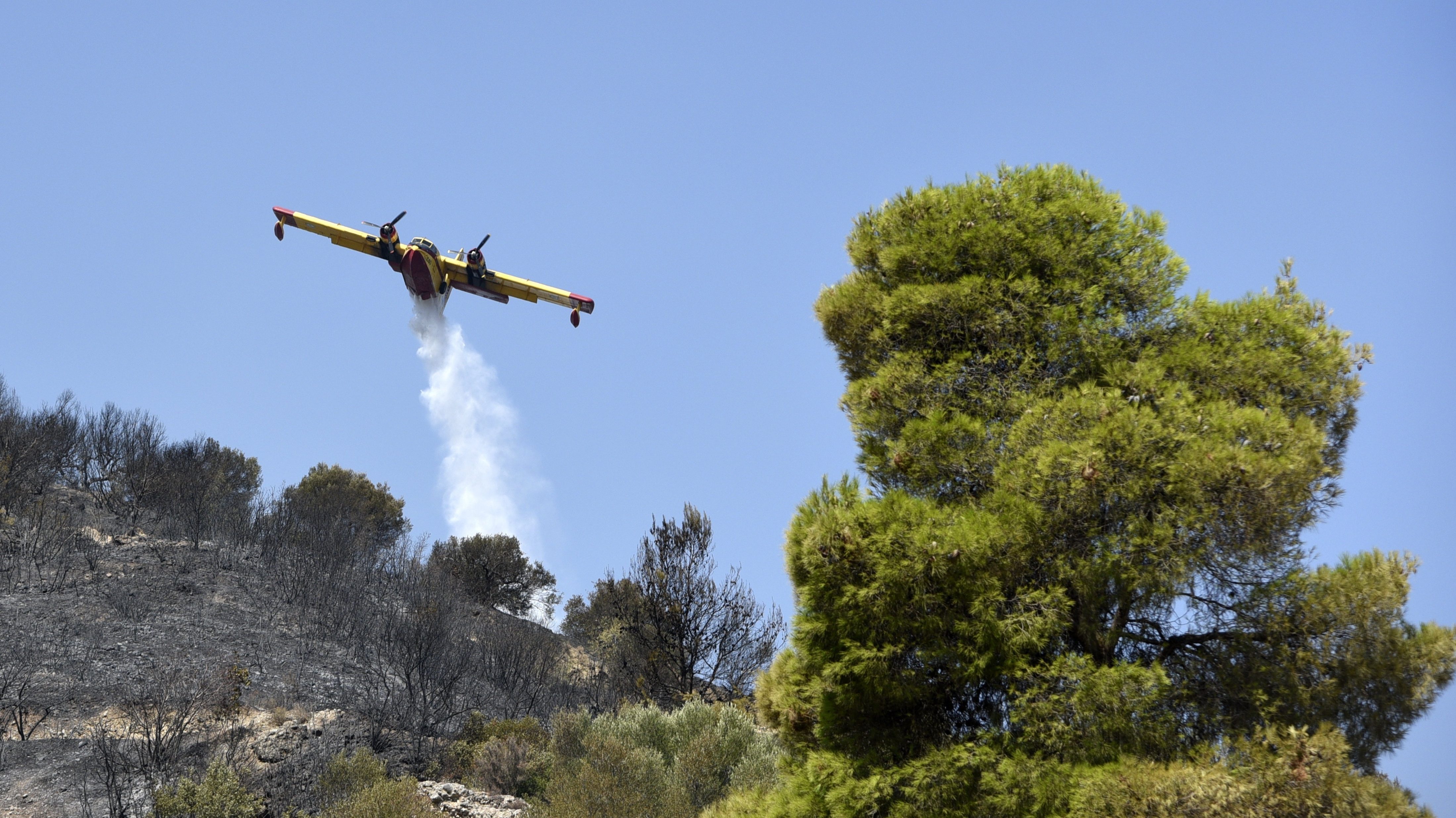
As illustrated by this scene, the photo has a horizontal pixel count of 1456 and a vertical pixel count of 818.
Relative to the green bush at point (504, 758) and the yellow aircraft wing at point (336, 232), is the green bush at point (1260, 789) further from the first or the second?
the yellow aircraft wing at point (336, 232)

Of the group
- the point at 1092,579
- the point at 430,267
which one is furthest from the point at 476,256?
the point at 1092,579

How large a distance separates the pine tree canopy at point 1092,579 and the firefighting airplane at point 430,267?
25.9 m

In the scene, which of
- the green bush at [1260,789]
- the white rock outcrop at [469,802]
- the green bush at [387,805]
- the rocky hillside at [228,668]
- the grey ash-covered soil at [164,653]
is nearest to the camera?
the green bush at [1260,789]

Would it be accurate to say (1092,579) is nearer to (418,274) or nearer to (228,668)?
(228,668)

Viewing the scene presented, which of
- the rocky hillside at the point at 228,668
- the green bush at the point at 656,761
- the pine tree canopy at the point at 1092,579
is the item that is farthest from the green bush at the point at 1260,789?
the rocky hillside at the point at 228,668

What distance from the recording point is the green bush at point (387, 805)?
39.1 feet

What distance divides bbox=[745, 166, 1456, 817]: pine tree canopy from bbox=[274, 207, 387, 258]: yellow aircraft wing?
26.8m

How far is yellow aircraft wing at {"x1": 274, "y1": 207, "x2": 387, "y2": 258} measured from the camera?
3041cm

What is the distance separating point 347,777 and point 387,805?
12.7 feet

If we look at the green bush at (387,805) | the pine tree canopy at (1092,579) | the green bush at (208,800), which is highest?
the pine tree canopy at (1092,579)

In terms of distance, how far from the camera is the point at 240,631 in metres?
26.1

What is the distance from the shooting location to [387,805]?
12047 millimetres

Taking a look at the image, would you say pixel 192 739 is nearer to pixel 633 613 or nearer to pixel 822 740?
pixel 633 613

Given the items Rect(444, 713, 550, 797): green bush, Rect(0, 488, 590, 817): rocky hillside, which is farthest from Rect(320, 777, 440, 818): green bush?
Rect(444, 713, 550, 797): green bush
